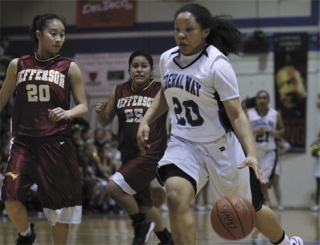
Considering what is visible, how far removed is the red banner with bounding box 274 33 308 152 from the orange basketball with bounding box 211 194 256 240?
11.5m

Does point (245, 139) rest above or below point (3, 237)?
above

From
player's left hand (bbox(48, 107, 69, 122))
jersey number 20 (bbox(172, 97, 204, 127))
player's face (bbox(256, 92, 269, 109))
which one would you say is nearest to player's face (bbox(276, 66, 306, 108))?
player's face (bbox(256, 92, 269, 109))

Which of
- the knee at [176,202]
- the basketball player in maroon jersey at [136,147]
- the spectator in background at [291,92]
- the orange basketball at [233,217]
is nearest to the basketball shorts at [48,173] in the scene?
the basketball player in maroon jersey at [136,147]

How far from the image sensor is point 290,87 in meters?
15.6

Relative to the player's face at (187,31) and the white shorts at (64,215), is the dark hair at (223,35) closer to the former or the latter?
the player's face at (187,31)

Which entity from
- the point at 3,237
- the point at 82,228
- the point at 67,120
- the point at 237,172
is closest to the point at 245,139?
the point at 237,172

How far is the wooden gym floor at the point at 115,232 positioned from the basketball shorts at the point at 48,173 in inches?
78.1

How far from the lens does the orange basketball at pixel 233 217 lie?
168 inches

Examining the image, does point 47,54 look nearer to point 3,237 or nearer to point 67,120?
point 67,120

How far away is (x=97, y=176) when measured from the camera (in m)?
13.4

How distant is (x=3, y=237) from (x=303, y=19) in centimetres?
983

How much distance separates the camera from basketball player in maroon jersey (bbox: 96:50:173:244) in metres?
6.61

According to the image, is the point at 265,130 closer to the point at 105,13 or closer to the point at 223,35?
the point at 105,13

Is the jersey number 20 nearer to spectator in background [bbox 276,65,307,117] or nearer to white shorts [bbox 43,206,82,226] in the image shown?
white shorts [bbox 43,206,82,226]
